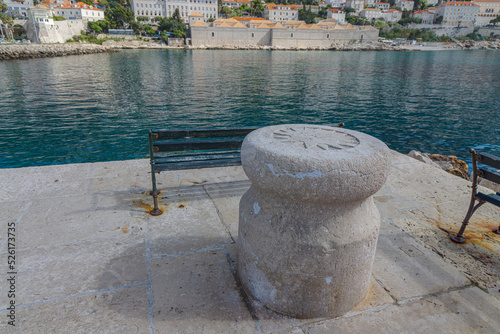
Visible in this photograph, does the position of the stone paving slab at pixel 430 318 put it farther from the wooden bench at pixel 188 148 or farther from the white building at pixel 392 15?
the white building at pixel 392 15

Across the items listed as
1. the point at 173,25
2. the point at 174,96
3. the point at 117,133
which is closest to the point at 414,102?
the point at 174,96

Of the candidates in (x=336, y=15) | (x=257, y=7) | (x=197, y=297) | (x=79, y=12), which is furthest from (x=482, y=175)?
(x=336, y=15)

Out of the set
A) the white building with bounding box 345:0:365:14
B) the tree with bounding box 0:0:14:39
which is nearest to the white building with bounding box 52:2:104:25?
the tree with bounding box 0:0:14:39

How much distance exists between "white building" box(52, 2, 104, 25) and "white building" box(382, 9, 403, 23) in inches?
5021

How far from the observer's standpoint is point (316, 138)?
2.29 m

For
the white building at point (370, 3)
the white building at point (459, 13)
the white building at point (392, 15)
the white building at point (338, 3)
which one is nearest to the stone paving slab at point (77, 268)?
the white building at point (459, 13)

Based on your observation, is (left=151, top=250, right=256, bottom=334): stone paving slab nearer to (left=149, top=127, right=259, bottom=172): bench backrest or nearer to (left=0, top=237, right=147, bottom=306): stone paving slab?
(left=0, top=237, right=147, bottom=306): stone paving slab

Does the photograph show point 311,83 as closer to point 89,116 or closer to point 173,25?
point 89,116

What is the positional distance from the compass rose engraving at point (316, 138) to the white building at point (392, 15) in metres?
173

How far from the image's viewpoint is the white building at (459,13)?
13225cm

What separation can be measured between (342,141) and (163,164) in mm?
2190

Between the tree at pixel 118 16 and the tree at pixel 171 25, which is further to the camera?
the tree at pixel 171 25

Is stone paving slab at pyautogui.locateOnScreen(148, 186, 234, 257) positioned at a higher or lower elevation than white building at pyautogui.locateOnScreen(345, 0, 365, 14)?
lower

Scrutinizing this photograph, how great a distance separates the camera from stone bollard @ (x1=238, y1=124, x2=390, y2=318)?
183cm
